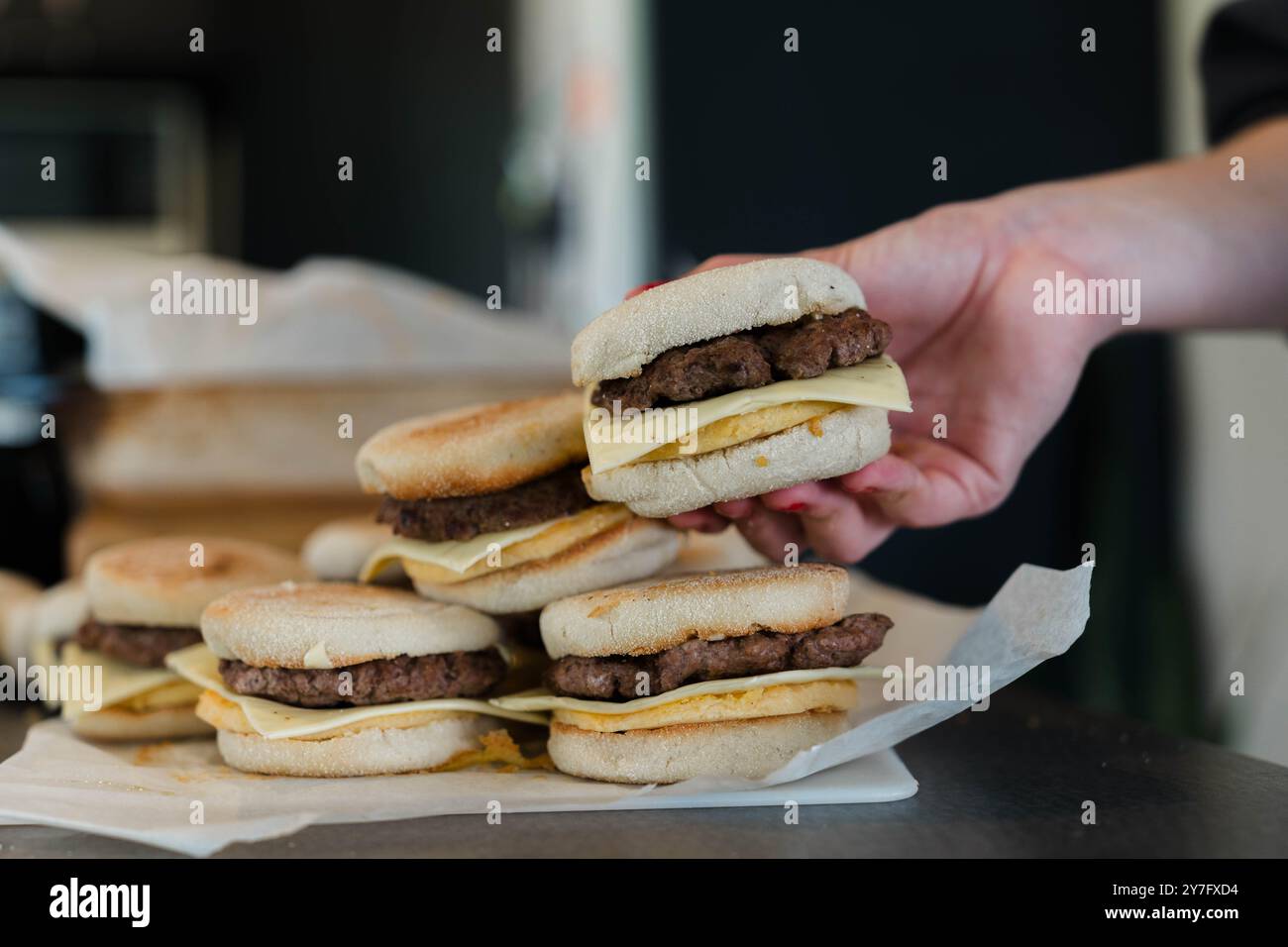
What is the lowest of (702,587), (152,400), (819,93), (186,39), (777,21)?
(702,587)

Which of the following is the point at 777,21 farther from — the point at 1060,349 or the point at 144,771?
the point at 144,771

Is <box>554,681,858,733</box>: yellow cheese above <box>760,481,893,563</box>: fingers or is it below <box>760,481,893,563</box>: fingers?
below

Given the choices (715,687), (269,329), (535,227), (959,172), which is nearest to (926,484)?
(715,687)

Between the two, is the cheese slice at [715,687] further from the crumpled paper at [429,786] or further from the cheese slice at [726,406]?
the cheese slice at [726,406]

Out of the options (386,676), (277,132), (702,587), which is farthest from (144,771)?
(277,132)

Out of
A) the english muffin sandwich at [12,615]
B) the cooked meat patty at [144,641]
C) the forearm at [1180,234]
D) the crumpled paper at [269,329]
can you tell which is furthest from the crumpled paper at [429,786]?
the crumpled paper at [269,329]

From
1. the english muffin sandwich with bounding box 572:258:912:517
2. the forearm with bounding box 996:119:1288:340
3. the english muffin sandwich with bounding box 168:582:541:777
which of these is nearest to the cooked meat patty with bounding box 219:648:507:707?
the english muffin sandwich with bounding box 168:582:541:777

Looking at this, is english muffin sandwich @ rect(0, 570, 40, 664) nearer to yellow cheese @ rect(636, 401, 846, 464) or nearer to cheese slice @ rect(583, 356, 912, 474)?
cheese slice @ rect(583, 356, 912, 474)
